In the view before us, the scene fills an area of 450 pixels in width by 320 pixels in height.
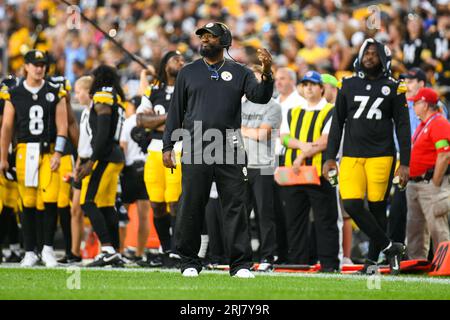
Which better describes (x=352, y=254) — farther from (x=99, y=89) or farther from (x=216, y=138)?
(x=216, y=138)

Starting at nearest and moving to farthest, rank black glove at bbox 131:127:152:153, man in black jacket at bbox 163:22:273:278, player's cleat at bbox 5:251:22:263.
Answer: man in black jacket at bbox 163:22:273:278 < black glove at bbox 131:127:152:153 < player's cleat at bbox 5:251:22:263

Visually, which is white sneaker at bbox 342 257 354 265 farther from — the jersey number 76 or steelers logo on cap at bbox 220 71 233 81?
steelers logo on cap at bbox 220 71 233 81

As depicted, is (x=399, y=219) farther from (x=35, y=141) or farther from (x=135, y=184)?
(x=35, y=141)

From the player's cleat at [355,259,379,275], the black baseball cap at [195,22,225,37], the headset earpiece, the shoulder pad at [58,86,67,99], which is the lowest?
the player's cleat at [355,259,379,275]

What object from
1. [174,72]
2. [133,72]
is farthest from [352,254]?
[133,72]

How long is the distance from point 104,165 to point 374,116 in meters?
3.29

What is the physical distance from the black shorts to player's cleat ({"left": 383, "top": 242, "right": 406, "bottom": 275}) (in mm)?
4264

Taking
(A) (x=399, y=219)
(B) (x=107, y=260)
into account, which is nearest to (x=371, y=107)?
(A) (x=399, y=219)

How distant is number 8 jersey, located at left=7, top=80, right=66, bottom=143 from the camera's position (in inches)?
509

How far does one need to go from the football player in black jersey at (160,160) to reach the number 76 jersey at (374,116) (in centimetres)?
204

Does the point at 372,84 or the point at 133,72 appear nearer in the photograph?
the point at 372,84

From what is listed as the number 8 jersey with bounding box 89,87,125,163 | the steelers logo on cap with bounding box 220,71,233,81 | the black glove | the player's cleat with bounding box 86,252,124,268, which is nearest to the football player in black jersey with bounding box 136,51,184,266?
the black glove
